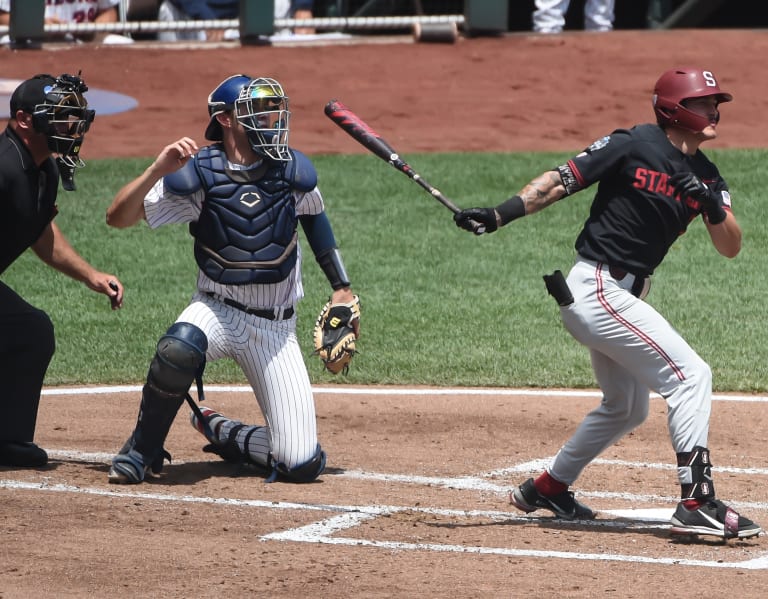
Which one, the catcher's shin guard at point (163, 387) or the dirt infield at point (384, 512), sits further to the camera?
the catcher's shin guard at point (163, 387)

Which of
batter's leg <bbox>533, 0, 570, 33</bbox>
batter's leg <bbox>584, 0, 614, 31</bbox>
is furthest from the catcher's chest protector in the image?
batter's leg <bbox>584, 0, 614, 31</bbox>

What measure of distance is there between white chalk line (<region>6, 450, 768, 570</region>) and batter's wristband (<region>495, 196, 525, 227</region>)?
1179mm

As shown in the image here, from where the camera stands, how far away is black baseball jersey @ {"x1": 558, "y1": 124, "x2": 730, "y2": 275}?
522cm

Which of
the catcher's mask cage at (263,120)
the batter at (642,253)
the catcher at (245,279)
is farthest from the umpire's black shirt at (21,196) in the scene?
the batter at (642,253)

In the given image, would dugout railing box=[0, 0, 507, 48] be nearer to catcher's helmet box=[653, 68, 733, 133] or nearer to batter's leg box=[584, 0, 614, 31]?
batter's leg box=[584, 0, 614, 31]

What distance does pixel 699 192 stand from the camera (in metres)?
5.08

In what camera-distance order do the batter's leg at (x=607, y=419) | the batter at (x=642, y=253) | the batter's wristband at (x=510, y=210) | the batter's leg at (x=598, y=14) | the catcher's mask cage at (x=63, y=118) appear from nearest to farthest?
1. the batter at (x=642, y=253)
2. the batter's wristband at (x=510, y=210)
3. the batter's leg at (x=607, y=419)
4. the catcher's mask cage at (x=63, y=118)
5. the batter's leg at (x=598, y=14)

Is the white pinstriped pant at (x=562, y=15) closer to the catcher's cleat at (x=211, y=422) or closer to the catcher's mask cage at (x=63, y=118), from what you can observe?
the catcher's cleat at (x=211, y=422)

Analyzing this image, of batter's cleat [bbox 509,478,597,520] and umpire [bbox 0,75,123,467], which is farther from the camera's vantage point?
umpire [bbox 0,75,123,467]

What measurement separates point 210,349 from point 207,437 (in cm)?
63

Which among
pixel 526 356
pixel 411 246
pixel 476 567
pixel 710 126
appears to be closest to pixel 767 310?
pixel 526 356

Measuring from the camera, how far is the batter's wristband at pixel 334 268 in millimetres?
6191

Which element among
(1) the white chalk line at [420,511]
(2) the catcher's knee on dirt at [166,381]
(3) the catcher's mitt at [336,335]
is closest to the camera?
(1) the white chalk line at [420,511]

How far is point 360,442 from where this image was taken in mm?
6746
